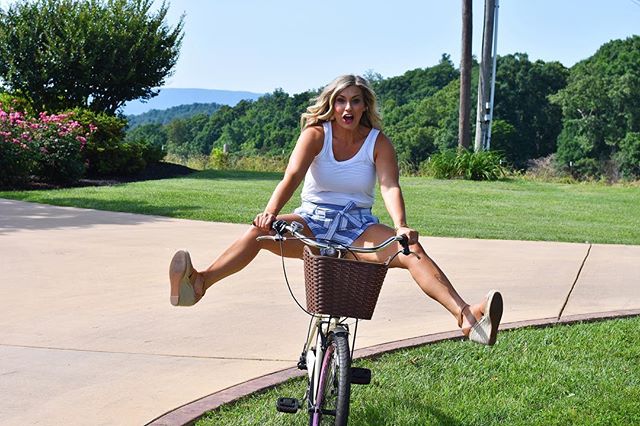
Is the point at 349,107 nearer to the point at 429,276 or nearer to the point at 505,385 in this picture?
the point at 429,276

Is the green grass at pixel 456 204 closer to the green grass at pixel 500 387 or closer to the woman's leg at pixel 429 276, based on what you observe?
the green grass at pixel 500 387

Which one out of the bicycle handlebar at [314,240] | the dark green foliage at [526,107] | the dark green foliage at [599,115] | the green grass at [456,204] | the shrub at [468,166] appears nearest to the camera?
the bicycle handlebar at [314,240]

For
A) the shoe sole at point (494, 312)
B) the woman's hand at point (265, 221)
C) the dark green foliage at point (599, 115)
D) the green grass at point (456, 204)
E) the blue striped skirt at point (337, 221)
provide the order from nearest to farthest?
the woman's hand at point (265, 221)
the shoe sole at point (494, 312)
the blue striped skirt at point (337, 221)
the green grass at point (456, 204)
the dark green foliage at point (599, 115)

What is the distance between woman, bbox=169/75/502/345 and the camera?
4.81 metres

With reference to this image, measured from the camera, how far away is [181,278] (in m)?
4.80

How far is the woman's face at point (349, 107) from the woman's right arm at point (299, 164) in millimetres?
148

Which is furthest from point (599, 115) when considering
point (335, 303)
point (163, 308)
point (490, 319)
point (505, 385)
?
point (335, 303)

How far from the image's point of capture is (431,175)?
26.5 metres

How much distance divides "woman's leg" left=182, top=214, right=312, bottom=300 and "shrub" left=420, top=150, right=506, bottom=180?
67.9 feet

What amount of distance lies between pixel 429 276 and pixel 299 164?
828 millimetres

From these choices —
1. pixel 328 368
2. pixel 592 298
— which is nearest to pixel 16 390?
pixel 328 368

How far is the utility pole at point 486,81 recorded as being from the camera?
90.1ft

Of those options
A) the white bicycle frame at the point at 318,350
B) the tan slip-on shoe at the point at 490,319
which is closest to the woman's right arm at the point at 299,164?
the white bicycle frame at the point at 318,350

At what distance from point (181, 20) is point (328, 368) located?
24293 millimetres
